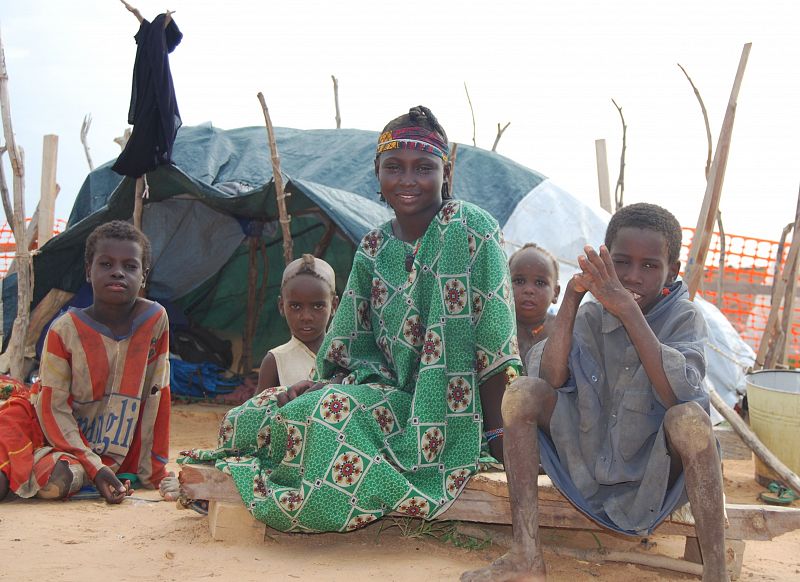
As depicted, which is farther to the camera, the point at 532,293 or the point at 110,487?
the point at 532,293

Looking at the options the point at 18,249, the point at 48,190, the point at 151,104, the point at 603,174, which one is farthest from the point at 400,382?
the point at 48,190

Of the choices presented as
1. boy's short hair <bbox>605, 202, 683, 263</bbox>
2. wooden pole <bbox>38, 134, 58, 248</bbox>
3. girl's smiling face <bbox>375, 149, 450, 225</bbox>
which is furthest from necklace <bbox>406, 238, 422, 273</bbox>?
wooden pole <bbox>38, 134, 58, 248</bbox>

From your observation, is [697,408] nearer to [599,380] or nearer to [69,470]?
[599,380]

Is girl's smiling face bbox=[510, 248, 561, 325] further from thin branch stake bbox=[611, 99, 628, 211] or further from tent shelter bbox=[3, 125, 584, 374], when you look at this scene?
thin branch stake bbox=[611, 99, 628, 211]

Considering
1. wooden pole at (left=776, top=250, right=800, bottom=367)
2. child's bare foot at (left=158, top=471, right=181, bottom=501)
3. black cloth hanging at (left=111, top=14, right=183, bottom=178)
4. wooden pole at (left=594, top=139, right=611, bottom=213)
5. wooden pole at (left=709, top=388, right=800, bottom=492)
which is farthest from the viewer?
wooden pole at (left=594, top=139, right=611, bottom=213)

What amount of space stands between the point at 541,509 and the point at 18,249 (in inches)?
191

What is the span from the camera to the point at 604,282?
2.18 metres

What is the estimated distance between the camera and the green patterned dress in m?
2.60

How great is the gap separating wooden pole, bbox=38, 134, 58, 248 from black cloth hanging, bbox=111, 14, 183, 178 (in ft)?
7.75

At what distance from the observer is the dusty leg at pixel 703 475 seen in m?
2.13

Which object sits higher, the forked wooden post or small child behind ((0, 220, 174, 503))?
the forked wooden post

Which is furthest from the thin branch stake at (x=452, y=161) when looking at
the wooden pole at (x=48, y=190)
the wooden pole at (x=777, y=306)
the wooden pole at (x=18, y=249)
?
the wooden pole at (x=48, y=190)

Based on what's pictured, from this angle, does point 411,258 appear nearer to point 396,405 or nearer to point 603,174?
point 396,405

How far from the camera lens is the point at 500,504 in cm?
269
